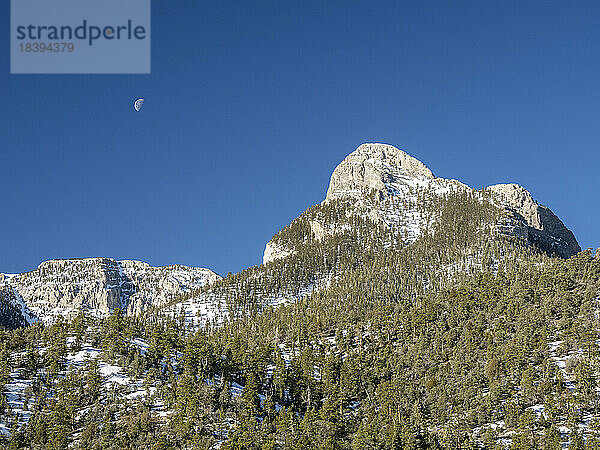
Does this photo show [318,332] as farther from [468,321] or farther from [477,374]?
[477,374]

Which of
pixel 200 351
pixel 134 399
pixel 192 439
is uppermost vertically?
pixel 200 351

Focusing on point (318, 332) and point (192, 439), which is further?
point (318, 332)

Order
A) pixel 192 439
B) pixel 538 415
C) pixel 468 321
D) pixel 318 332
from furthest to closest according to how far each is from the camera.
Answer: pixel 318 332
pixel 468 321
pixel 538 415
pixel 192 439

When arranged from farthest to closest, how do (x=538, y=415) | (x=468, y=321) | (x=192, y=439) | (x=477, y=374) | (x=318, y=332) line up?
(x=318, y=332) → (x=468, y=321) → (x=477, y=374) → (x=538, y=415) → (x=192, y=439)

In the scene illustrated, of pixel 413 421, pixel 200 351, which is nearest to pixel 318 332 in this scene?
pixel 200 351

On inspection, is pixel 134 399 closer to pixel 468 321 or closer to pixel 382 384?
pixel 382 384

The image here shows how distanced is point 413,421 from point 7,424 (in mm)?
75673

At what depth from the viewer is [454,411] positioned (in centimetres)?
12494

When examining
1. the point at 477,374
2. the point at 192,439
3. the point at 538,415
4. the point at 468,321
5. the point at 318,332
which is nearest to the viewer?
the point at 192,439

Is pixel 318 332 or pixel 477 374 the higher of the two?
pixel 318 332

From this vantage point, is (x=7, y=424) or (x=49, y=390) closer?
(x=7, y=424)

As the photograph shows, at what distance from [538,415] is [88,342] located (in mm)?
102072

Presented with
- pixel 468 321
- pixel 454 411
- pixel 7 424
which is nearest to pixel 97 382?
pixel 7 424

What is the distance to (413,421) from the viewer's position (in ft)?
390
